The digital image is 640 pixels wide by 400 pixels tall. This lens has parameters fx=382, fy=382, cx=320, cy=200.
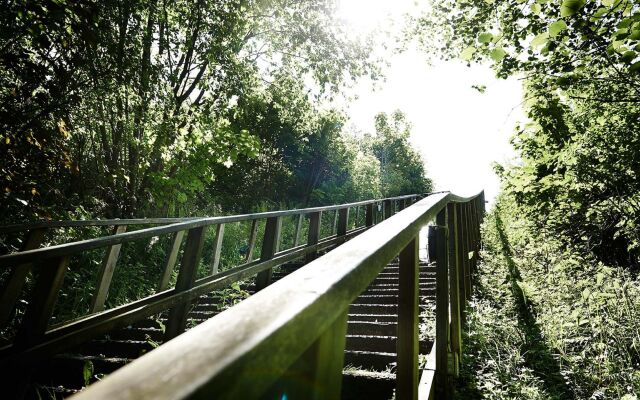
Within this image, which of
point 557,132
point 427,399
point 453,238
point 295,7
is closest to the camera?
point 427,399


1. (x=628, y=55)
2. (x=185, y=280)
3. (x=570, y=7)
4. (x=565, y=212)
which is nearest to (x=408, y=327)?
(x=570, y=7)

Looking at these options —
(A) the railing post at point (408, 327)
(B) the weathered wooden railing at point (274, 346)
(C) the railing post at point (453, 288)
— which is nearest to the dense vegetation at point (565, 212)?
(C) the railing post at point (453, 288)

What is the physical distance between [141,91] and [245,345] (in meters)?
6.70

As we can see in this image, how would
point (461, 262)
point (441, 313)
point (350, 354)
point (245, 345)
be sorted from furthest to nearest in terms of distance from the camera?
1. point (461, 262)
2. point (350, 354)
3. point (441, 313)
4. point (245, 345)

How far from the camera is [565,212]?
628 centimetres

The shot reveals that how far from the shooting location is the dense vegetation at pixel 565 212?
2.68 meters

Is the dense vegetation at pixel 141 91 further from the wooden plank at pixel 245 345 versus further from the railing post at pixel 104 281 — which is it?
the wooden plank at pixel 245 345

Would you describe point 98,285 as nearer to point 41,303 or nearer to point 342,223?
point 41,303

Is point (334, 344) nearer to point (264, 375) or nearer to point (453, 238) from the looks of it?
point (264, 375)

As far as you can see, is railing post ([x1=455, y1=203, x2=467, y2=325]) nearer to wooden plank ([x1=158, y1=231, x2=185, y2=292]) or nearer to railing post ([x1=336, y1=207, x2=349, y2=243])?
wooden plank ([x1=158, y1=231, x2=185, y2=292])

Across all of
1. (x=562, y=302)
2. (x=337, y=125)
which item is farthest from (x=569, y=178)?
(x=337, y=125)

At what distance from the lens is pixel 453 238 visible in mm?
2906

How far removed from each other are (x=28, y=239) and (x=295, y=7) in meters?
8.56

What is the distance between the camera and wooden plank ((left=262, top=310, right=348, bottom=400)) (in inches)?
22.1
